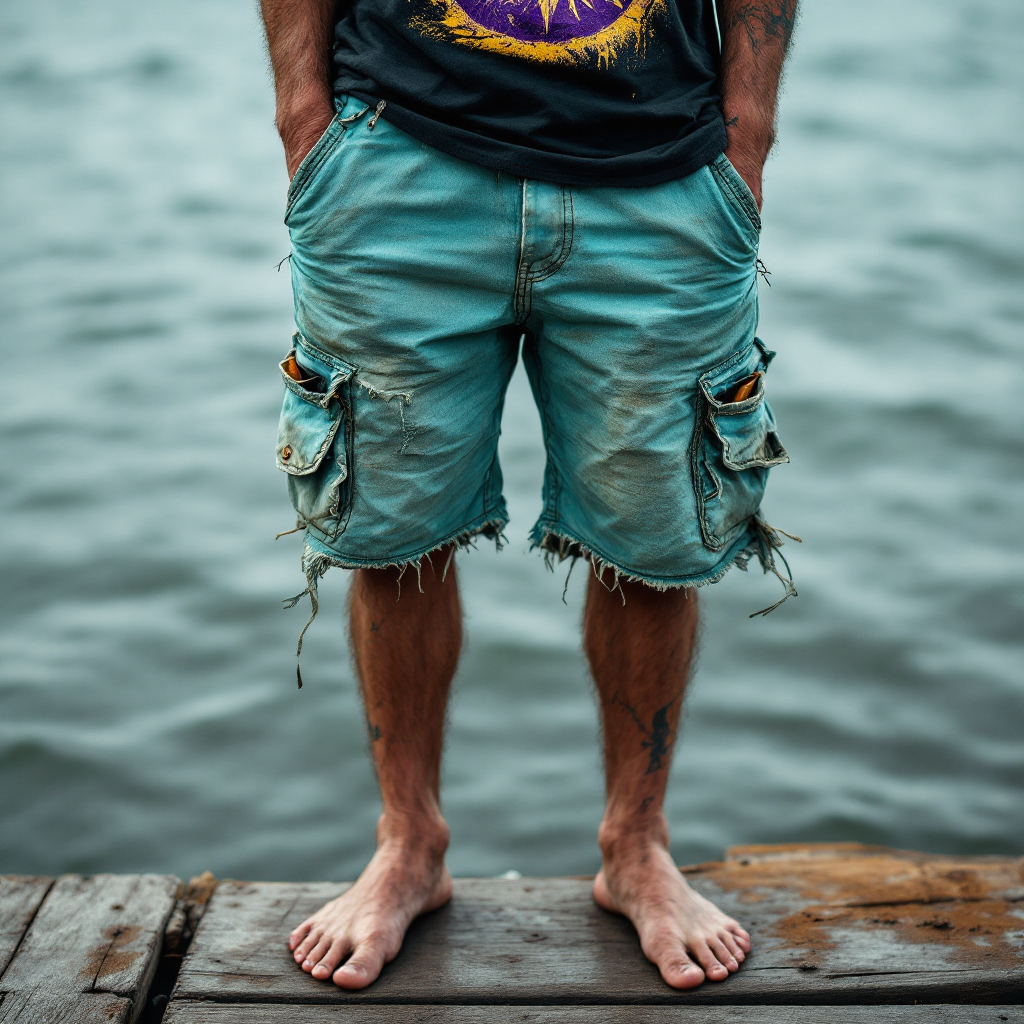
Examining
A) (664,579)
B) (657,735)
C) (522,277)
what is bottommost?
(657,735)

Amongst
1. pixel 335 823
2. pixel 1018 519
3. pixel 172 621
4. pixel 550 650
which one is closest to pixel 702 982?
pixel 335 823

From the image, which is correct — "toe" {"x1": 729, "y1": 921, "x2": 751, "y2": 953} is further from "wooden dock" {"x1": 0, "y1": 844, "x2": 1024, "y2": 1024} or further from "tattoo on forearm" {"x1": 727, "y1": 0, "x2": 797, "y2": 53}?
"tattoo on forearm" {"x1": 727, "y1": 0, "x2": 797, "y2": 53}

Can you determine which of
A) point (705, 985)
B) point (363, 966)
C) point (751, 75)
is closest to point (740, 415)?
point (751, 75)

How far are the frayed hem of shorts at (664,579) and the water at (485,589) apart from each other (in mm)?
1240

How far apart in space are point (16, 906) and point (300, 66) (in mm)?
1278

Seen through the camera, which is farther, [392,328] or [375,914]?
[375,914]

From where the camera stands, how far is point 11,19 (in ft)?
29.2

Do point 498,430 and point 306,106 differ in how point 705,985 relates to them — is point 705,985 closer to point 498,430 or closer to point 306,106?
point 498,430

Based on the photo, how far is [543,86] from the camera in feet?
4.80

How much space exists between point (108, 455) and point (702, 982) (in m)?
3.05

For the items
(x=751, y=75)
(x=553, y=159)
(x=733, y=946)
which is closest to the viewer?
(x=553, y=159)

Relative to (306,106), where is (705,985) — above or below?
below

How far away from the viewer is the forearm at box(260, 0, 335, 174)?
1537mm

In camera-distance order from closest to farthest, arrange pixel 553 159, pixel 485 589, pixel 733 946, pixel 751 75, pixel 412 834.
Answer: pixel 553 159
pixel 751 75
pixel 733 946
pixel 412 834
pixel 485 589
